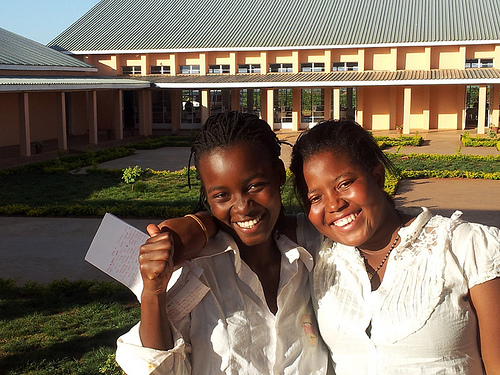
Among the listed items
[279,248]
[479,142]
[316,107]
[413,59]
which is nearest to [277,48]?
[316,107]

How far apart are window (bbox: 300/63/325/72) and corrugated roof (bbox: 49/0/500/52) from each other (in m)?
1.05

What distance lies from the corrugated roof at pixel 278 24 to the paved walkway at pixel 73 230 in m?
14.9

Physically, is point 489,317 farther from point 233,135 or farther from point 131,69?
point 131,69

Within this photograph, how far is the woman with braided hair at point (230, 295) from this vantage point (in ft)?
5.34

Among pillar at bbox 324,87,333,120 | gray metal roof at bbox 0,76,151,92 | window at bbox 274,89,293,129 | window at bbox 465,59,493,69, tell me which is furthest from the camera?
window at bbox 274,89,293,129

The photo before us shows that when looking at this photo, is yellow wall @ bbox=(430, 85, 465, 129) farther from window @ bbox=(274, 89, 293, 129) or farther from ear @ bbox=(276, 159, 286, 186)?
ear @ bbox=(276, 159, 286, 186)

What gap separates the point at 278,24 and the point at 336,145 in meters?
28.3

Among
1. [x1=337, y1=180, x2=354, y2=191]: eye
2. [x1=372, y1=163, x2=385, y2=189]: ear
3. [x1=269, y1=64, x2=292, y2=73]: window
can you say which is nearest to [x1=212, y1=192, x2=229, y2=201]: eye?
[x1=337, y1=180, x2=354, y2=191]: eye

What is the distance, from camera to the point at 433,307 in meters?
1.66

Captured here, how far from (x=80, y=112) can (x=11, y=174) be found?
38.5 feet

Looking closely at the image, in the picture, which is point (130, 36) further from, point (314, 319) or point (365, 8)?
point (314, 319)

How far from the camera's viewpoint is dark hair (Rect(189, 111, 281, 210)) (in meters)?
1.72

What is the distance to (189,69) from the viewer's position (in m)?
29.2

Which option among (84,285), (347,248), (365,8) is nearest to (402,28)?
(365,8)
